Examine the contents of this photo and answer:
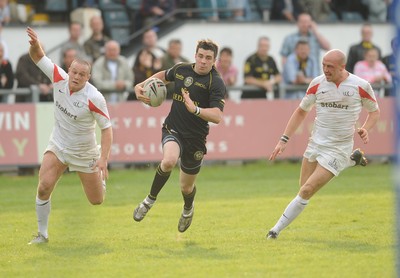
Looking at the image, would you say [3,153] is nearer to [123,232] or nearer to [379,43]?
[123,232]

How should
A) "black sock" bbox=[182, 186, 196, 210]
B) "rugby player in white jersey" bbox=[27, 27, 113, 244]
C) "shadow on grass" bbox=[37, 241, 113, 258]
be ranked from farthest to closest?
"black sock" bbox=[182, 186, 196, 210] < "rugby player in white jersey" bbox=[27, 27, 113, 244] < "shadow on grass" bbox=[37, 241, 113, 258]

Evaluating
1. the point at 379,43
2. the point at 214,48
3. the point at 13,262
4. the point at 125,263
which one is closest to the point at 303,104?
the point at 214,48

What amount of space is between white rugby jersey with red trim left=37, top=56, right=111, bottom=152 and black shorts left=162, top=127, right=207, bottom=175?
0.80 m

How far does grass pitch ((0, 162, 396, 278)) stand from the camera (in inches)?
415

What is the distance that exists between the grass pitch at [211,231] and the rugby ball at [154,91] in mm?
1700

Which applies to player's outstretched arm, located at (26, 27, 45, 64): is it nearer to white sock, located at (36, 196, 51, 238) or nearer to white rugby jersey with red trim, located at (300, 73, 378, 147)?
white sock, located at (36, 196, 51, 238)

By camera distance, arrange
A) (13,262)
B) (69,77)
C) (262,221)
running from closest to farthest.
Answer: (13,262)
(69,77)
(262,221)

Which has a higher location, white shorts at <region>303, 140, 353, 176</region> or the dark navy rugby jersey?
the dark navy rugby jersey

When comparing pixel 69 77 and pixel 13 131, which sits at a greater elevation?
pixel 69 77

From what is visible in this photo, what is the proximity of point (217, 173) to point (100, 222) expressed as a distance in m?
6.53

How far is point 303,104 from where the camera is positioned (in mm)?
12680

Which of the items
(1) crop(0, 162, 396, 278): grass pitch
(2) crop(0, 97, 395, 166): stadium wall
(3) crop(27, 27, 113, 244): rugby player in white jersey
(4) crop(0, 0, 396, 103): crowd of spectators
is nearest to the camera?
(1) crop(0, 162, 396, 278): grass pitch

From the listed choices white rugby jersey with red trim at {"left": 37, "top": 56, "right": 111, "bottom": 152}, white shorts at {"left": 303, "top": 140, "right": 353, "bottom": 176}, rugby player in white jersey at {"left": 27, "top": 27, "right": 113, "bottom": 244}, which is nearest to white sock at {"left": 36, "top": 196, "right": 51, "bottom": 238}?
rugby player in white jersey at {"left": 27, "top": 27, "right": 113, "bottom": 244}

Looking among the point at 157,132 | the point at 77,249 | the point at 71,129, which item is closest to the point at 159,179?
the point at 71,129
